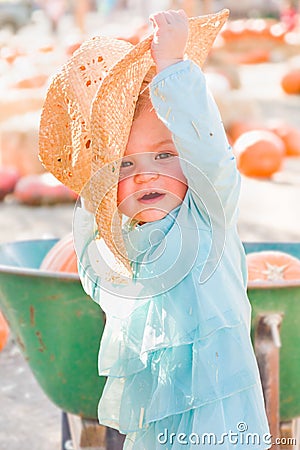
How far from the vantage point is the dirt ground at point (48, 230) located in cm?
325

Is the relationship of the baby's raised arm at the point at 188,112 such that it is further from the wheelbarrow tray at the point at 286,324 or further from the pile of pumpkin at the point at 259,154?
the pile of pumpkin at the point at 259,154

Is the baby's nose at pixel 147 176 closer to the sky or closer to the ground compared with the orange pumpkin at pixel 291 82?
closer to the sky

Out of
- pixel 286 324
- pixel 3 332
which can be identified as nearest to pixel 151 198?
pixel 286 324

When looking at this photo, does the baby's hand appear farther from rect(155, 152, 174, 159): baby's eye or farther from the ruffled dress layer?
the ruffled dress layer

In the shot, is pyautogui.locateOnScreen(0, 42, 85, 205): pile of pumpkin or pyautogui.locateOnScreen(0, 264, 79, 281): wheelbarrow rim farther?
pyautogui.locateOnScreen(0, 42, 85, 205): pile of pumpkin

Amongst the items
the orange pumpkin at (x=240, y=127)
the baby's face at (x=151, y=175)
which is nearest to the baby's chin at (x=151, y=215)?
the baby's face at (x=151, y=175)

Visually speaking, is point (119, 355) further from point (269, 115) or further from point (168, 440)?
point (269, 115)

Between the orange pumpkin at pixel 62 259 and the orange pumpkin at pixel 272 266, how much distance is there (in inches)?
22.1

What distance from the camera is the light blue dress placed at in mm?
1844

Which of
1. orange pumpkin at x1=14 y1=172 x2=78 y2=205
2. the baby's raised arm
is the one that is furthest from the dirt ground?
the baby's raised arm

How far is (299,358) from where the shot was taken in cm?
256

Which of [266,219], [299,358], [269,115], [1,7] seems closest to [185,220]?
[299,358]

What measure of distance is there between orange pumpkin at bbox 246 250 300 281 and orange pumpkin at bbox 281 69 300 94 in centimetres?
1017

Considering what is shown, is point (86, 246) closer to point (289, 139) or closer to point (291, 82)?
point (289, 139)
